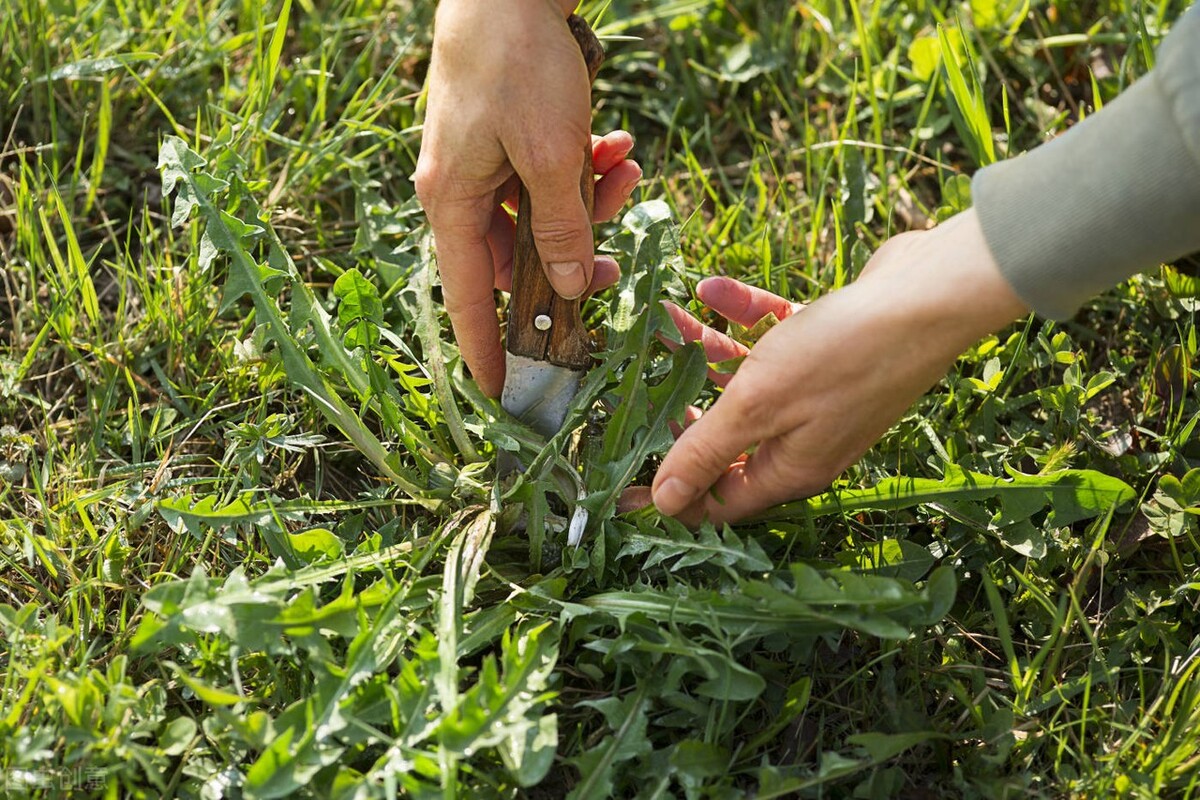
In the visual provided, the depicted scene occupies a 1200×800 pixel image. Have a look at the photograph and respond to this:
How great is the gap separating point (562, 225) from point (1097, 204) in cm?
94

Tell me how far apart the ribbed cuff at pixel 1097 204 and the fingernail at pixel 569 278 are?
78cm

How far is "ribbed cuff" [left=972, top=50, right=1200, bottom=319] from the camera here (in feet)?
5.61

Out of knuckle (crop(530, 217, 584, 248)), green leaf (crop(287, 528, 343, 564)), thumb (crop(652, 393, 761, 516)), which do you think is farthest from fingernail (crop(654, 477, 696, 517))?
green leaf (crop(287, 528, 343, 564))

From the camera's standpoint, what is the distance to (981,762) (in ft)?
6.91

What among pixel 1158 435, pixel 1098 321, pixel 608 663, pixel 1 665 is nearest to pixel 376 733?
pixel 608 663

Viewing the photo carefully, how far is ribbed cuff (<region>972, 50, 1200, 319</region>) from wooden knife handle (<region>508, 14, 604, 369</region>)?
800 millimetres

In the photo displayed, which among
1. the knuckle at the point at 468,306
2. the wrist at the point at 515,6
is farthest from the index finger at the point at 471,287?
the wrist at the point at 515,6

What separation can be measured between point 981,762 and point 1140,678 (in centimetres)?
34

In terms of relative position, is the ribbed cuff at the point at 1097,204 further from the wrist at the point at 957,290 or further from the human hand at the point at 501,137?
the human hand at the point at 501,137

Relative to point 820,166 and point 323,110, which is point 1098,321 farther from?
point 323,110

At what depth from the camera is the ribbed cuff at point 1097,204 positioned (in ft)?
5.61

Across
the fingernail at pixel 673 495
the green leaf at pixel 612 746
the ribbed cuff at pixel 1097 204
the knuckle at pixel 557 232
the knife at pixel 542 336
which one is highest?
the ribbed cuff at pixel 1097 204

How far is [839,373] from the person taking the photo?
194 centimetres

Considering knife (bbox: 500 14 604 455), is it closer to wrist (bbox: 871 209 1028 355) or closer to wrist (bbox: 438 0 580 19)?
wrist (bbox: 438 0 580 19)
